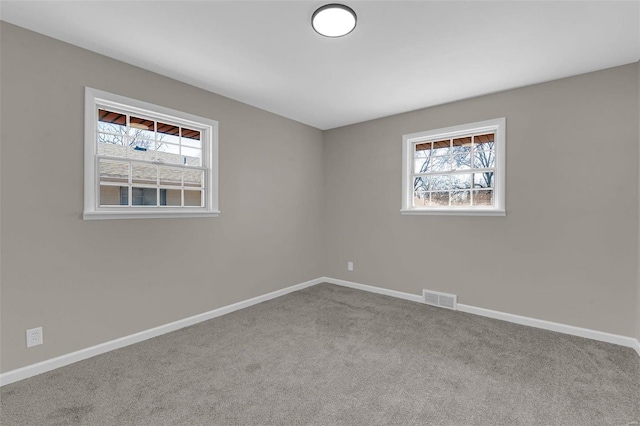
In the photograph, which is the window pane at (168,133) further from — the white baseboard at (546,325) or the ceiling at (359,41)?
the white baseboard at (546,325)

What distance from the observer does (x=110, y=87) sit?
2.61 meters

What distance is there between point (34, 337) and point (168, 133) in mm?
2034

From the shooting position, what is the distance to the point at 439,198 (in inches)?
154

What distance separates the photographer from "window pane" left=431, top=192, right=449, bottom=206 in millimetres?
3863

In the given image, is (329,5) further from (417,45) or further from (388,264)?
(388,264)

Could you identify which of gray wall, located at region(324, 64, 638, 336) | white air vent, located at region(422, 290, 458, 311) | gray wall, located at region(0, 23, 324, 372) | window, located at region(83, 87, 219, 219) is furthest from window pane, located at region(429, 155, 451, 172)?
window, located at region(83, 87, 219, 219)

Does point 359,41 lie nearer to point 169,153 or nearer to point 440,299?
point 169,153

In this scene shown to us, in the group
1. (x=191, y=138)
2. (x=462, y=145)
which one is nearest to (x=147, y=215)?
Answer: (x=191, y=138)

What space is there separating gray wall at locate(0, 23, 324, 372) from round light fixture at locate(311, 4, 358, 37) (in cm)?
174

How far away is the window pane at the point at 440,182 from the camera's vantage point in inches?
152

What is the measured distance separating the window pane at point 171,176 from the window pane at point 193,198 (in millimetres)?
147

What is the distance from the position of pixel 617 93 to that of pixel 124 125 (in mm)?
4531

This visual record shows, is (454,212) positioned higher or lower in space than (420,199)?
lower

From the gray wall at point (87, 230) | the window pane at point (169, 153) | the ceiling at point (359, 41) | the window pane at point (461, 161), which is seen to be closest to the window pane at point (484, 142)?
the window pane at point (461, 161)
